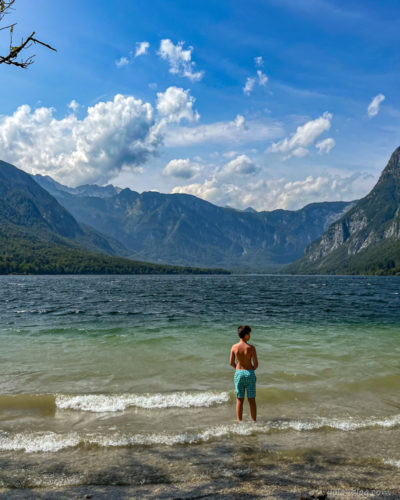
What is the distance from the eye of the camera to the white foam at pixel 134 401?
44.1 ft

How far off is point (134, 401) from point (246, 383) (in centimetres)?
478

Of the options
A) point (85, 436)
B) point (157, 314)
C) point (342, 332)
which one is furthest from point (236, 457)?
point (157, 314)

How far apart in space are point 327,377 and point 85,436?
40.1 ft

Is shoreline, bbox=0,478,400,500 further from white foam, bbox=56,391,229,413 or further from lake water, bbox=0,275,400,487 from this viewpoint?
white foam, bbox=56,391,229,413

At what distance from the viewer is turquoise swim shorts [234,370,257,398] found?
39.7 ft

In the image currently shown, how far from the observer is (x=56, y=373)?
715 inches

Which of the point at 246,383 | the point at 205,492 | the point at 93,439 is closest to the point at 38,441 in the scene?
the point at 93,439

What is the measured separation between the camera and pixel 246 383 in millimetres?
12180

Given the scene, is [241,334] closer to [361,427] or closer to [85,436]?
[361,427]

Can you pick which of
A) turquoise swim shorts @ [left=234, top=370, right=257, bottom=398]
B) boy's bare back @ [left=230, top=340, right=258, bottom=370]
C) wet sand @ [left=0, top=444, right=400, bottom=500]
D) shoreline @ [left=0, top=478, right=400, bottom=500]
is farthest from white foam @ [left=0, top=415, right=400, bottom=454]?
shoreline @ [left=0, top=478, right=400, bottom=500]

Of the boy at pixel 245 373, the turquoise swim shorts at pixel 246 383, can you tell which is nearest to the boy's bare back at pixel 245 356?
the boy at pixel 245 373

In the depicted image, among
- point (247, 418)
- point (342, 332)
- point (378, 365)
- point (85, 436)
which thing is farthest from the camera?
point (342, 332)

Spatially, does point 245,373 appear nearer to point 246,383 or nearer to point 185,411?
point 246,383

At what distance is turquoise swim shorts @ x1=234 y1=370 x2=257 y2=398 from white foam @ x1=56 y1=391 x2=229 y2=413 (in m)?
2.25
